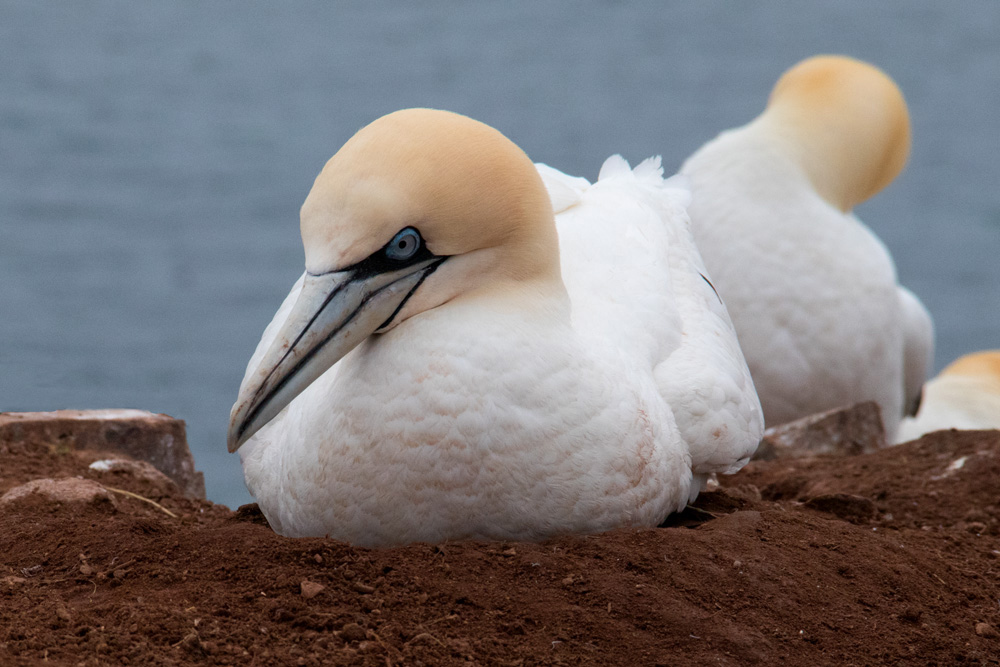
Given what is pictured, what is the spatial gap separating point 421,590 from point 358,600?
148mm

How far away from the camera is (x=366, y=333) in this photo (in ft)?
10.7

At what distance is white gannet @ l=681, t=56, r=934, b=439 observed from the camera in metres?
6.81

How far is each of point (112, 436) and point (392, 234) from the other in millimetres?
2504

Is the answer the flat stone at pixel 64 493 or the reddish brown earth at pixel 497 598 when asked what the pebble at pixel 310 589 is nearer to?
the reddish brown earth at pixel 497 598

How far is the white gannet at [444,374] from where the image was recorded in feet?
10.3

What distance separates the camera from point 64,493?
162 inches

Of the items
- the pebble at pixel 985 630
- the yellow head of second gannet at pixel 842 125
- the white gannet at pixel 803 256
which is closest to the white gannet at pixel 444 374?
the pebble at pixel 985 630

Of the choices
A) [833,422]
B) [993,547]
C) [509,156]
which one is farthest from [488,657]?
[833,422]

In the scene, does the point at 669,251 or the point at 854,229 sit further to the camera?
the point at 854,229

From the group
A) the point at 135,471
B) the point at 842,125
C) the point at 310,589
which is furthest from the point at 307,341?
the point at 842,125

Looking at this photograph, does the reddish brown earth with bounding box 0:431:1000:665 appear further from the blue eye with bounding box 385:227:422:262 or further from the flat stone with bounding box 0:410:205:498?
the flat stone with bounding box 0:410:205:498

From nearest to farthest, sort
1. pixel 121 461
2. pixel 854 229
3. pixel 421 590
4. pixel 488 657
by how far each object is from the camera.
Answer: pixel 488 657 → pixel 421 590 → pixel 121 461 → pixel 854 229

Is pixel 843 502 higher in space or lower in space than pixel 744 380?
lower

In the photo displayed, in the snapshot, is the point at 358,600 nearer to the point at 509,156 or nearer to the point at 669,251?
the point at 509,156
